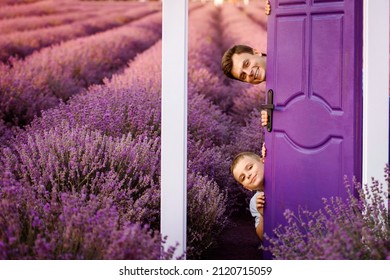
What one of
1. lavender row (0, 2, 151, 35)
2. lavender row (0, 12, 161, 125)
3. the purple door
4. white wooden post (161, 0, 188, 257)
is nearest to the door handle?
the purple door

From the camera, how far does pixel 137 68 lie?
7.07 meters

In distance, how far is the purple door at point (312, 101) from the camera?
11.6 ft

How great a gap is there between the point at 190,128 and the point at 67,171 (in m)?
1.78

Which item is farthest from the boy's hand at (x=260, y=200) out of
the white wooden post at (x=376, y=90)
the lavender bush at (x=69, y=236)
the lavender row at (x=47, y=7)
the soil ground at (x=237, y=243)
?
the lavender row at (x=47, y=7)

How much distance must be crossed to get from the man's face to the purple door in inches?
12.6

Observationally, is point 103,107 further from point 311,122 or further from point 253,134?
point 311,122

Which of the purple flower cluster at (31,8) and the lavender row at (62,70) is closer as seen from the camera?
the lavender row at (62,70)

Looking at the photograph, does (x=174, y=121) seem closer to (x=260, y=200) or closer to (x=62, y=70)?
(x=260, y=200)

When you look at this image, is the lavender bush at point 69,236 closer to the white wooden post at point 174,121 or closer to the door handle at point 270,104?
the white wooden post at point 174,121

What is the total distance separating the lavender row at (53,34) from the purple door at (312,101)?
4121 millimetres

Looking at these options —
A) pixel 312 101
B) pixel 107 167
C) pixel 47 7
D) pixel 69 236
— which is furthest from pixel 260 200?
pixel 47 7

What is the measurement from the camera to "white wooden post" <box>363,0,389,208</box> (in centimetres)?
342

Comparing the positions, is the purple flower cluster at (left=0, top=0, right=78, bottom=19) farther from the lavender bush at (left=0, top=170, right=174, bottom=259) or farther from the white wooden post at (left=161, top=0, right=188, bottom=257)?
the lavender bush at (left=0, top=170, right=174, bottom=259)
